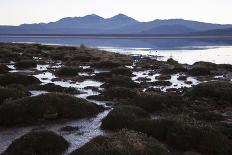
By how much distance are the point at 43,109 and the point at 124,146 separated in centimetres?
842

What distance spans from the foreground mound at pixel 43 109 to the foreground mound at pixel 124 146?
6.62 meters

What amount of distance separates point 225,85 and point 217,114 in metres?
6.73

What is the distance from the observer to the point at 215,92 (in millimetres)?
26500

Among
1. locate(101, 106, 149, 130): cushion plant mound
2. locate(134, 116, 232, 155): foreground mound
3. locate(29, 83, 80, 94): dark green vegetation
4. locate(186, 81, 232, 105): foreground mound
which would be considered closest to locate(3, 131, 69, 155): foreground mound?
locate(101, 106, 149, 130): cushion plant mound

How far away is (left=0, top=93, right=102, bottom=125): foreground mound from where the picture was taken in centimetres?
2002

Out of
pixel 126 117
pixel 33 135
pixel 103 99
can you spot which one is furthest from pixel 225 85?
pixel 33 135

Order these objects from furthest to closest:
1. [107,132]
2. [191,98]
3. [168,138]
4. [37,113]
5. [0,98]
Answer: [191,98] < [0,98] < [37,113] < [107,132] < [168,138]

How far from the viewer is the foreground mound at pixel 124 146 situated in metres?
13.4

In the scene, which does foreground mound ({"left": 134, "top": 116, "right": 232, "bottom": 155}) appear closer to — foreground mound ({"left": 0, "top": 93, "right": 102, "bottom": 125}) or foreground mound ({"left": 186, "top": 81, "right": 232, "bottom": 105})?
foreground mound ({"left": 0, "top": 93, "right": 102, "bottom": 125})

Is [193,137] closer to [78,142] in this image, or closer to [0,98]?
[78,142]

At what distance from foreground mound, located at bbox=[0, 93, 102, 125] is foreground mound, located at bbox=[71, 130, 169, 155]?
6621mm

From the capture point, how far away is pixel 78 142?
55.3ft

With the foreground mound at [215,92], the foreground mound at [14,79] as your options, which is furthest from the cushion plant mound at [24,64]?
the foreground mound at [215,92]

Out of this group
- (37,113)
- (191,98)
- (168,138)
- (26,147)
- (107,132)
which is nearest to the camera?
(26,147)
